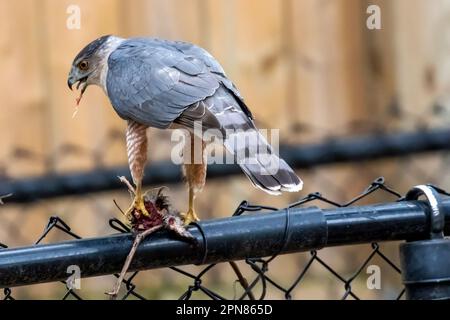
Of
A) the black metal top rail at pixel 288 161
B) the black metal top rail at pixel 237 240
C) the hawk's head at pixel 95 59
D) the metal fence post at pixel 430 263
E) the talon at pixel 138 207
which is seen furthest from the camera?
the black metal top rail at pixel 288 161

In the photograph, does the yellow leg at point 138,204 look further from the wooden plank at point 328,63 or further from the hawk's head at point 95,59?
the wooden plank at point 328,63

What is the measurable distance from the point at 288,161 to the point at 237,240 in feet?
6.04

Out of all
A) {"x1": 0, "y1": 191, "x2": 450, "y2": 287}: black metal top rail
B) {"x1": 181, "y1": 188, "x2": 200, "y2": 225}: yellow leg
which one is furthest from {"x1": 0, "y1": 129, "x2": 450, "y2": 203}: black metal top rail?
{"x1": 0, "y1": 191, "x2": 450, "y2": 287}: black metal top rail

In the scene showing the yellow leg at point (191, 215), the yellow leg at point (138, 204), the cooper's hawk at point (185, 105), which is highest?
the cooper's hawk at point (185, 105)

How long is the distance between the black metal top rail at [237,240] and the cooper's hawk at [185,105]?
0.12m

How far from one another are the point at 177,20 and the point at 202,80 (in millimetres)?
1943

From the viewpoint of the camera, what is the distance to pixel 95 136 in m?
4.61

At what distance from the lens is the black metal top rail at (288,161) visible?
3984 mm

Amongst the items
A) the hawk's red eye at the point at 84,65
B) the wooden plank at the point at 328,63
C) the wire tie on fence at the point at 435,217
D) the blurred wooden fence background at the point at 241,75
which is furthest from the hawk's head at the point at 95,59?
the wooden plank at the point at 328,63

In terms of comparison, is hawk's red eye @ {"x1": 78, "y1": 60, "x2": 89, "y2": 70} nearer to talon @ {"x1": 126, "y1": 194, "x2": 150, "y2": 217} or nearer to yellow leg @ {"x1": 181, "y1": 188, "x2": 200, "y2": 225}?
yellow leg @ {"x1": 181, "y1": 188, "x2": 200, "y2": 225}

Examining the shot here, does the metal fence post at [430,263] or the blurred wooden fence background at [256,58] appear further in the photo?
the blurred wooden fence background at [256,58]

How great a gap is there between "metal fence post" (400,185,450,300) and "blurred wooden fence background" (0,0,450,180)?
196 cm

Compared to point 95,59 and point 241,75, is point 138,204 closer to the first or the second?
point 95,59

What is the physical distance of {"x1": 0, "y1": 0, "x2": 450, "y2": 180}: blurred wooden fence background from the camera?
4.58 m
